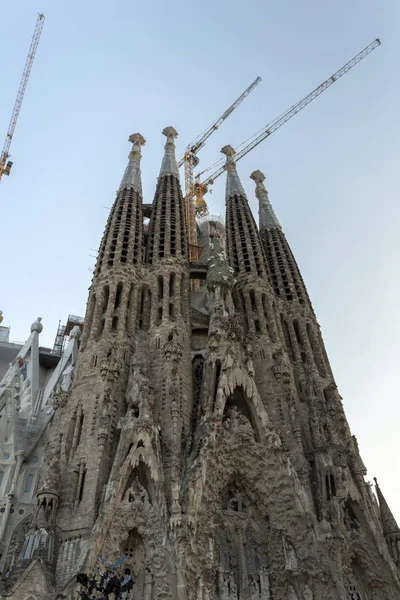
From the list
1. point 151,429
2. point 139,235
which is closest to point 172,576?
point 151,429

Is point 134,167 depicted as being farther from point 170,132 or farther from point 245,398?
point 245,398

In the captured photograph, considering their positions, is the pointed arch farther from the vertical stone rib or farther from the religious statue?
the vertical stone rib

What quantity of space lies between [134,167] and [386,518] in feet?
82.9

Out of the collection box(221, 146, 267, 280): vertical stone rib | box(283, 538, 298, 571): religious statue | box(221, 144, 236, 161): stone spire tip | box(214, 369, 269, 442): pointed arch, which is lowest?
box(283, 538, 298, 571): religious statue

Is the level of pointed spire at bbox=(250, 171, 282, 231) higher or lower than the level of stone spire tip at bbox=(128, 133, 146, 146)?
lower

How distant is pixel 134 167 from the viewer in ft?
115

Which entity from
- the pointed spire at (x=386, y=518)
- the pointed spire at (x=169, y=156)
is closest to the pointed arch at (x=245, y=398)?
the pointed spire at (x=386, y=518)

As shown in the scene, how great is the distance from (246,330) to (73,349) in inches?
411

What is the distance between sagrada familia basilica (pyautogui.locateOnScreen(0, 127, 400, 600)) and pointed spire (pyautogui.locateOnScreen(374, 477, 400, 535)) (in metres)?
0.05

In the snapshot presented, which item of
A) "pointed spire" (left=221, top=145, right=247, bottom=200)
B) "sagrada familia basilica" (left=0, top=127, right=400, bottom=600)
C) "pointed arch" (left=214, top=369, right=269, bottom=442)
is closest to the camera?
"sagrada familia basilica" (left=0, top=127, right=400, bottom=600)

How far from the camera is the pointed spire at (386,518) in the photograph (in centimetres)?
2123

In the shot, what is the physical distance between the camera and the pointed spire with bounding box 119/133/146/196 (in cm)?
3346

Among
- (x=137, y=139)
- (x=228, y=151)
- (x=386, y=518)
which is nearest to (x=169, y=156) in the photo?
Result: (x=137, y=139)

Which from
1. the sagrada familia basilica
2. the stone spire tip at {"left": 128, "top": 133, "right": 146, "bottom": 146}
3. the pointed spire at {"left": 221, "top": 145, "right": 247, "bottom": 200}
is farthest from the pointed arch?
the stone spire tip at {"left": 128, "top": 133, "right": 146, "bottom": 146}
